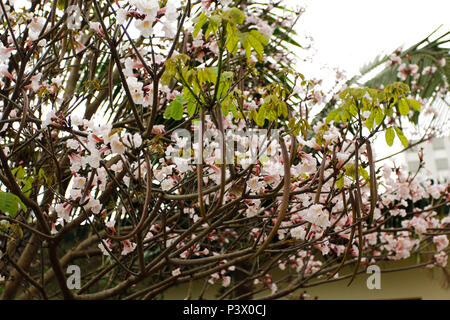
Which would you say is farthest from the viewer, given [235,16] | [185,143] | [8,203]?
[185,143]

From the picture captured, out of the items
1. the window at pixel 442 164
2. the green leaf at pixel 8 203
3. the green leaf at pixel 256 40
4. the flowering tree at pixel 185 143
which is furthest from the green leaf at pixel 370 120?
the window at pixel 442 164

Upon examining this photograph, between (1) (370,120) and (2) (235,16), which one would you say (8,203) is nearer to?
(2) (235,16)

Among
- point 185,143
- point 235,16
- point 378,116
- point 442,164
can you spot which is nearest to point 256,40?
point 235,16

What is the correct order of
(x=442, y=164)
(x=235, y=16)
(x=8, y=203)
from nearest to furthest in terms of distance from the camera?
(x=235, y=16)
(x=8, y=203)
(x=442, y=164)

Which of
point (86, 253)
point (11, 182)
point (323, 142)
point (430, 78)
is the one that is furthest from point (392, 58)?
Answer: point (11, 182)

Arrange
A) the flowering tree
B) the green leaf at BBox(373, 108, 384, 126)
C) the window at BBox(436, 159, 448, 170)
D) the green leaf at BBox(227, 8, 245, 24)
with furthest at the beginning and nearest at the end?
the window at BBox(436, 159, 448, 170)
the green leaf at BBox(373, 108, 384, 126)
the flowering tree
the green leaf at BBox(227, 8, 245, 24)

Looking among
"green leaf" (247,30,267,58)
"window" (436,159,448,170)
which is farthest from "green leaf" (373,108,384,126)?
"window" (436,159,448,170)

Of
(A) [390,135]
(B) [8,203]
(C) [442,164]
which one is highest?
(C) [442,164]

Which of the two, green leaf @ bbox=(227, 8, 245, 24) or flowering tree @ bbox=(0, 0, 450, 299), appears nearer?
green leaf @ bbox=(227, 8, 245, 24)

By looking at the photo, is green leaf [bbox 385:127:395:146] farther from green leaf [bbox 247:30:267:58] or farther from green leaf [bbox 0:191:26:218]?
green leaf [bbox 0:191:26:218]

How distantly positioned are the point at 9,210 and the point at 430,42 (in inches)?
168

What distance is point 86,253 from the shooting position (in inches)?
139

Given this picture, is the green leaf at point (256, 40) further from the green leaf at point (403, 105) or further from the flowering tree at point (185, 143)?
the green leaf at point (403, 105)
